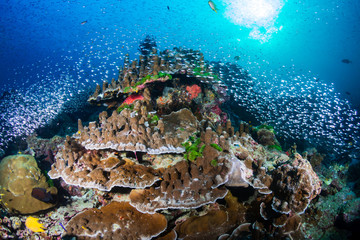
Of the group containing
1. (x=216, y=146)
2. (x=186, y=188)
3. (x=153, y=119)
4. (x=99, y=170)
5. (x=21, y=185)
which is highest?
(x=153, y=119)

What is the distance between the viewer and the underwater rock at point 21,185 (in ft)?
18.1

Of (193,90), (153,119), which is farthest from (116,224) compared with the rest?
(193,90)

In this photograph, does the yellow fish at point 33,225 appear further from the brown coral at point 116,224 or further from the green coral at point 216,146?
the green coral at point 216,146

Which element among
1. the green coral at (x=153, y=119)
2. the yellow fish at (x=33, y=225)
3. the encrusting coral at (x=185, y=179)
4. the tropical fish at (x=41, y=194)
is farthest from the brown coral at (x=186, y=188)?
the tropical fish at (x=41, y=194)

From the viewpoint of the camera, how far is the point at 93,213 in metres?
4.35

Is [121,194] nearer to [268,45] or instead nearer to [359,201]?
[359,201]

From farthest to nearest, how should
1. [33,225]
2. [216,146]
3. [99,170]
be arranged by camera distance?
1. [33,225]
2. [216,146]
3. [99,170]

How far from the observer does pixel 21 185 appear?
5.72 m

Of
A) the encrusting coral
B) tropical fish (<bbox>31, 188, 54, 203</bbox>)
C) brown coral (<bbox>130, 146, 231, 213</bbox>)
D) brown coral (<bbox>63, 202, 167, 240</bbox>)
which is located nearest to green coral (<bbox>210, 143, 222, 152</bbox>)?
the encrusting coral

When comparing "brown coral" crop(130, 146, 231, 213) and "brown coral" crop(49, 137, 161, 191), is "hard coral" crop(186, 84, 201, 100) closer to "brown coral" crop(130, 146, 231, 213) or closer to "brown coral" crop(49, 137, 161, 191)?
"brown coral" crop(130, 146, 231, 213)

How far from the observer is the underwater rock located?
552 cm

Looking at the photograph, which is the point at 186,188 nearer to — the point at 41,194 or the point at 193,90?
the point at 41,194

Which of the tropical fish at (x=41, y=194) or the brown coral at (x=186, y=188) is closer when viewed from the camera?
the brown coral at (x=186, y=188)

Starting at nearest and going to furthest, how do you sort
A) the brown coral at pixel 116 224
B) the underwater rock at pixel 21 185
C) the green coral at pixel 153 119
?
the brown coral at pixel 116 224, the green coral at pixel 153 119, the underwater rock at pixel 21 185
